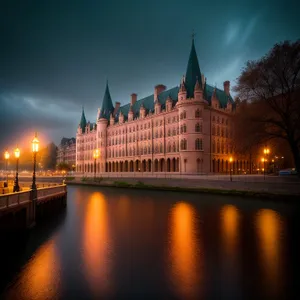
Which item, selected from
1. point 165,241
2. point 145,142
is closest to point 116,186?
point 145,142

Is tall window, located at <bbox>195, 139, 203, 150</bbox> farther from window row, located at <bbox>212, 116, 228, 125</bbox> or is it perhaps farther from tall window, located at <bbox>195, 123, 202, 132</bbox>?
window row, located at <bbox>212, 116, 228, 125</bbox>

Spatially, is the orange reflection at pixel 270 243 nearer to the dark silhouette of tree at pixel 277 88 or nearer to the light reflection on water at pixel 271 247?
the light reflection on water at pixel 271 247

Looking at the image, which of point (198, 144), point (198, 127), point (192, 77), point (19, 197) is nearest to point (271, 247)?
point (19, 197)

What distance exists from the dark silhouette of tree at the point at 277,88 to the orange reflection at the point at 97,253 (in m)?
21.9

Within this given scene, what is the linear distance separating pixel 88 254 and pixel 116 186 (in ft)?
134

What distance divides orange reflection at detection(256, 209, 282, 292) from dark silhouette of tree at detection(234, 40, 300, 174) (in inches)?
437

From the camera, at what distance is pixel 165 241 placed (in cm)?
1345

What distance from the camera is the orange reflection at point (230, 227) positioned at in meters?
12.6

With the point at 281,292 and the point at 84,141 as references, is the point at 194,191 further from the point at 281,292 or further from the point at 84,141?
the point at 84,141

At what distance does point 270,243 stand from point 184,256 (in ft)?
17.8

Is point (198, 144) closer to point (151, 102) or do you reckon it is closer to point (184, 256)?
point (151, 102)

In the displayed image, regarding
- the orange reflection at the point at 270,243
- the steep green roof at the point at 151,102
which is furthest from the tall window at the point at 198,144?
the orange reflection at the point at 270,243

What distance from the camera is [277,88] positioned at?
2831 cm

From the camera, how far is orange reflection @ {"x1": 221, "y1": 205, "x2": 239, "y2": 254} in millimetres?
12586
